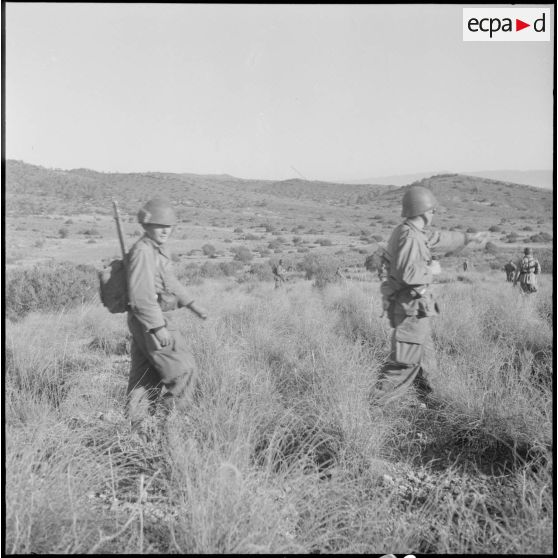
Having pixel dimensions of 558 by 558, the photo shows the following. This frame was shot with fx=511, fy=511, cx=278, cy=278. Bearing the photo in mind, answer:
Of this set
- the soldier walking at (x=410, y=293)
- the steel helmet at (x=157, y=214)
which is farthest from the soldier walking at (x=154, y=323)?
the soldier walking at (x=410, y=293)

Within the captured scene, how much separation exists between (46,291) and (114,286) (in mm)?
6247

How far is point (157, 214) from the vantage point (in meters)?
3.81

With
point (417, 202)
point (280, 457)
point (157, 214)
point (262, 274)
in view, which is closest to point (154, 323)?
point (157, 214)

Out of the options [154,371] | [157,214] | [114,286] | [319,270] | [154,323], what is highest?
[157,214]

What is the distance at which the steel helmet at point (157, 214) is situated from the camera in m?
3.80

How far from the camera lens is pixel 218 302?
29.7 feet

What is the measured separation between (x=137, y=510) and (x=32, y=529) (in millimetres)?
558

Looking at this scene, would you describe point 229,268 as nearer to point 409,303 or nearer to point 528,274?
point 528,274

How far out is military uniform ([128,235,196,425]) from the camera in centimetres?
373

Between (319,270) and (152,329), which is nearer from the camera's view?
(152,329)

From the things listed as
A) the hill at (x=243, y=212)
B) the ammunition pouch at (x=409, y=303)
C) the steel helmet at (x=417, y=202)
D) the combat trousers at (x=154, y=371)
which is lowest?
the combat trousers at (x=154, y=371)

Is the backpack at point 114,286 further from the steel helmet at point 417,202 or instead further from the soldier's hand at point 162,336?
the steel helmet at point 417,202

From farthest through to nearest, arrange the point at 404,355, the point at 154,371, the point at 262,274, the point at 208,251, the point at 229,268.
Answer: the point at 208,251 → the point at 229,268 → the point at 262,274 → the point at 404,355 → the point at 154,371

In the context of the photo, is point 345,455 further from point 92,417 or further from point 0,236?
point 0,236
